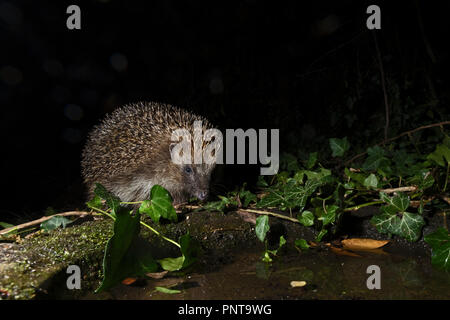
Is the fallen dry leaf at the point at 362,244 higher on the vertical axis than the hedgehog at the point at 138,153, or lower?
lower

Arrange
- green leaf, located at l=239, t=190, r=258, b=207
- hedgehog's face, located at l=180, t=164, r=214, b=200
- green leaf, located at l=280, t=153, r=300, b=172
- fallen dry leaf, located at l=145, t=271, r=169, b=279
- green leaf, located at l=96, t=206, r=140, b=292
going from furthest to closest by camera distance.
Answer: green leaf, located at l=280, t=153, r=300, b=172 < hedgehog's face, located at l=180, t=164, r=214, b=200 < green leaf, located at l=239, t=190, r=258, b=207 < fallen dry leaf, located at l=145, t=271, r=169, b=279 < green leaf, located at l=96, t=206, r=140, b=292

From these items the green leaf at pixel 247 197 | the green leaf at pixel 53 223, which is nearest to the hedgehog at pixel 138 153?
the green leaf at pixel 247 197

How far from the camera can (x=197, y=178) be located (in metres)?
4.34

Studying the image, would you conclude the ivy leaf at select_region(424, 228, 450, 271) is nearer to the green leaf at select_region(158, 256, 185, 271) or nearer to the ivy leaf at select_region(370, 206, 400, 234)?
the ivy leaf at select_region(370, 206, 400, 234)

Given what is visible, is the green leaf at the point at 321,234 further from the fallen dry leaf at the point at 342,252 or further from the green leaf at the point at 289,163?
the green leaf at the point at 289,163

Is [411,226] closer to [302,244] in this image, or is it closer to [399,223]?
[399,223]

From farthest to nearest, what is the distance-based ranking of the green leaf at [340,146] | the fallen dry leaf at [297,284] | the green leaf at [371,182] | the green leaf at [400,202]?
the green leaf at [340,146]
the green leaf at [371,182]
the green leaf at [400,202]
the fallen dry leaf at [297,284]

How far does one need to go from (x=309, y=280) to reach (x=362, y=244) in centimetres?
90

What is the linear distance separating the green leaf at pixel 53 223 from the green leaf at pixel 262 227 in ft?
5.37

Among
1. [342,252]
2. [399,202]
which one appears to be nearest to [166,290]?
[342,252]

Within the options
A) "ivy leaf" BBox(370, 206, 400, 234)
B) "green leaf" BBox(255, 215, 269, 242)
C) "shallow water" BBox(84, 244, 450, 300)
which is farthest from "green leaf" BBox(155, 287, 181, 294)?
"ivy leaf" BBox(370, 206, 400, 234)

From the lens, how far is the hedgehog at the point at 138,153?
468 centimetres

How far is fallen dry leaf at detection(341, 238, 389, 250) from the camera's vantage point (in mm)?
3297

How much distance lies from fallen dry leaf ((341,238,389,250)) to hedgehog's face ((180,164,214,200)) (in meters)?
1.50
